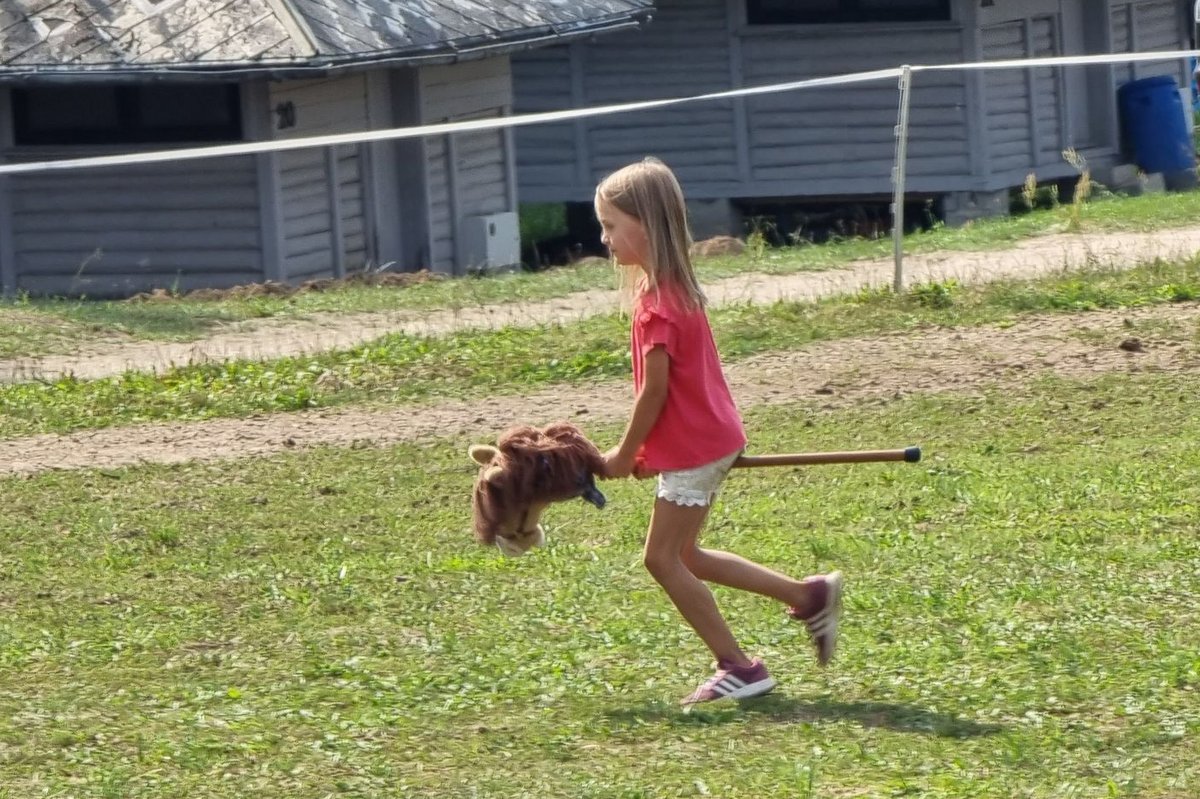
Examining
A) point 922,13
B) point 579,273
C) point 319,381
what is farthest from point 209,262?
point 922,13

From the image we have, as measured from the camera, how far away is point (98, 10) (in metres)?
15.2

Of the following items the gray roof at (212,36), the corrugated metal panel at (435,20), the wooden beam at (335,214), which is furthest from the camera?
Answer: the wooden beam at (335,214)

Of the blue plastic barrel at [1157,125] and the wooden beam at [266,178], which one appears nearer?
the wooden beam at [266,178]

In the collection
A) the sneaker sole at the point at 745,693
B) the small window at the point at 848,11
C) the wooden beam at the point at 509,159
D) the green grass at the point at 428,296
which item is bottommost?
the sneaker sole at the point at 745,693

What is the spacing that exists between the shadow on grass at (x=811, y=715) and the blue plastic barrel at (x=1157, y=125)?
691 inches

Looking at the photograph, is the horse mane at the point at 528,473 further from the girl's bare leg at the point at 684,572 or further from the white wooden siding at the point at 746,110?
the white wooden siding at the point at 746,110

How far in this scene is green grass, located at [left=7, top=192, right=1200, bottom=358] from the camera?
12.3 m

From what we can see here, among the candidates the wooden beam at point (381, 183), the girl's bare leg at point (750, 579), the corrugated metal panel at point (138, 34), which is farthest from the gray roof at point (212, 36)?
the girl's bare leg at point (750, 579)

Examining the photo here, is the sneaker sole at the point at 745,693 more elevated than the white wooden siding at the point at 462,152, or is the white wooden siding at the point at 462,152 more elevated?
the white wooden siding at the point at 462,152

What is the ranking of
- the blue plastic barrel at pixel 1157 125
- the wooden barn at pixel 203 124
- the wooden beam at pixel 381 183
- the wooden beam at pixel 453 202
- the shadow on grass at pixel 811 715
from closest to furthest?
the shadow on grass at pixel 811 715
the wooden barn at pixel 203 124
the wooden beam at pixel 381 183
the wooden beam at pixel 453 202
the blue plastic barrel at pixel 1157 125

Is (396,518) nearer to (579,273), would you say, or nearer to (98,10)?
(579,273)

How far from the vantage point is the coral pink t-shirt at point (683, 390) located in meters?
4.83

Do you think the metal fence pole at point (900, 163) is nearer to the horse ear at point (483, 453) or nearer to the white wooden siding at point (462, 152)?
the horse ear at point (483, 453)

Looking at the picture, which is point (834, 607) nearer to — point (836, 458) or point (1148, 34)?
point (836, 458)
